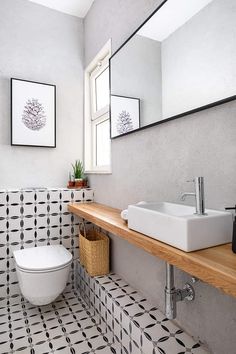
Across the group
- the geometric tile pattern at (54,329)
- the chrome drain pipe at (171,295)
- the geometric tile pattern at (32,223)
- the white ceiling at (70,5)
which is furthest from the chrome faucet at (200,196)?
the white ceiling at (70,5)

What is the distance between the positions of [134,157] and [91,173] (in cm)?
83

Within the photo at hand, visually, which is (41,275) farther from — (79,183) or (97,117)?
(97,117)

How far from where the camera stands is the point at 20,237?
2143mm

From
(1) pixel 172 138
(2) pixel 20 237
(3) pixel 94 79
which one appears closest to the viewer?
(1) pixel 172 138

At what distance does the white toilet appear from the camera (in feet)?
5.47

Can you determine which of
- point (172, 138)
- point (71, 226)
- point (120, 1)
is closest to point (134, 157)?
point (172, 138)

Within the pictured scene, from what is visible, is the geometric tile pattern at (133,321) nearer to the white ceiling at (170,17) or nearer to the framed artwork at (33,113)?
the framed artwork at (33,113)

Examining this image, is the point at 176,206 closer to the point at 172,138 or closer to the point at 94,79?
the point at 172,138

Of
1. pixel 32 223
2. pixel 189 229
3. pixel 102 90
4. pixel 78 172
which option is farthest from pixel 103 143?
pixel 189 229

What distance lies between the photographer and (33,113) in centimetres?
231

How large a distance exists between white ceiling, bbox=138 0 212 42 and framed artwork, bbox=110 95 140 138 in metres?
0.39

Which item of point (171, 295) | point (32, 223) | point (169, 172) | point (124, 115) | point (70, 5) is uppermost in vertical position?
point (70, 5)

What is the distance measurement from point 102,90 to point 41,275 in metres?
1.79

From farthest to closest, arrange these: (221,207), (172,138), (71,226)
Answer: (71,226) → (172,138) → (221,207)
